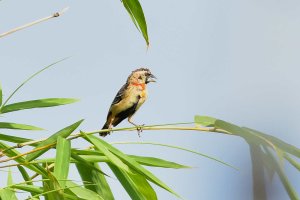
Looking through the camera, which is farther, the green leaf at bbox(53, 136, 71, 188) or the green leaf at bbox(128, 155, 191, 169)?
→ the green leaf at bbox(128, 155, 191, 169)

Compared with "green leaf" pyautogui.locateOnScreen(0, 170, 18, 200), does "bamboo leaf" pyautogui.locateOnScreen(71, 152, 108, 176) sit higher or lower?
higher

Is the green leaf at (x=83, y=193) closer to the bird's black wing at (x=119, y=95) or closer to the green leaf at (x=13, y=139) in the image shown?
the green leaf at (x=13, y=139)

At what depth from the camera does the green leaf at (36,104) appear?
7.84 feet

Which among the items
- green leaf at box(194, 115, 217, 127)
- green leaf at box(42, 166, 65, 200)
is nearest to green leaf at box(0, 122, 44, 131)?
green leaf at box(42, 166, 65, 200)

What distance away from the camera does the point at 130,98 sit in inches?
150

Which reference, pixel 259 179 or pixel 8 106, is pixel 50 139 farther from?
pixel 259 179

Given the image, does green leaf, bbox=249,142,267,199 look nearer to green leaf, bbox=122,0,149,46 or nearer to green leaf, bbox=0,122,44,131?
green leaf, bbox=122,0,149,46

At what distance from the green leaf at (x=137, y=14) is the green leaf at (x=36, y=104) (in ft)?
1.78

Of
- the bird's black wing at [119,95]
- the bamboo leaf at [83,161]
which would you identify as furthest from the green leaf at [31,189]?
the bird's black wing at [119,95]

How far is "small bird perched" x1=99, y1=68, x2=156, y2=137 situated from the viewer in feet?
12.4

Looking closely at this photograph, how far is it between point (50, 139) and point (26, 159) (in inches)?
4.8

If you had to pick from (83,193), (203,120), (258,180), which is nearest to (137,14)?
(203,120)

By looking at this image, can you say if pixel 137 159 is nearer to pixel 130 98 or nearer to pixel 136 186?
pixel 136 186

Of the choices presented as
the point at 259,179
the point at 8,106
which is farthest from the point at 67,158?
the point at 259,179
